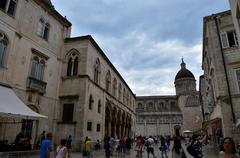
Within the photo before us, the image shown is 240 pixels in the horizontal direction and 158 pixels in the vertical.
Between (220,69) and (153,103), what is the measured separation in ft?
163

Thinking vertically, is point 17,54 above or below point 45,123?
above

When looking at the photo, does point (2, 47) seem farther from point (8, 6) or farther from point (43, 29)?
point (43, 29)

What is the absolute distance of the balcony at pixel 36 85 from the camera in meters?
14.3

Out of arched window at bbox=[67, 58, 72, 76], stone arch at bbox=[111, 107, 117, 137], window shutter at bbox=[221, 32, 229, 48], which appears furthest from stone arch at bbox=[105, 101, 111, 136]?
window shutter at bbox=[221, 32, 229, 48]

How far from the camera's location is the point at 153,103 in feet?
210

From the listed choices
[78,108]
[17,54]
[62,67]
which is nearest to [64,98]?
[78,108]

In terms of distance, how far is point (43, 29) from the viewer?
54.5 ft

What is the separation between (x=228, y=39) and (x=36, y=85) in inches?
604

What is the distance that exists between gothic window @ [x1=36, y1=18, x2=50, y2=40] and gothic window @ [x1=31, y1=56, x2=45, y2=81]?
2.08 m

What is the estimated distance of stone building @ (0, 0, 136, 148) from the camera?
515 inches

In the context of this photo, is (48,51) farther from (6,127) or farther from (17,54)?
(6,127)

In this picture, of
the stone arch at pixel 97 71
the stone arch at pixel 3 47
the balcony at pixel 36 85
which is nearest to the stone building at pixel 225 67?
the stone arch at pixel 97 71

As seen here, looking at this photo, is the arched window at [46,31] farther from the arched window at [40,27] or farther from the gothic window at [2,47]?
the gothic window at [2,47]

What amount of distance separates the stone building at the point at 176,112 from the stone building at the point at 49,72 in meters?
37.9
